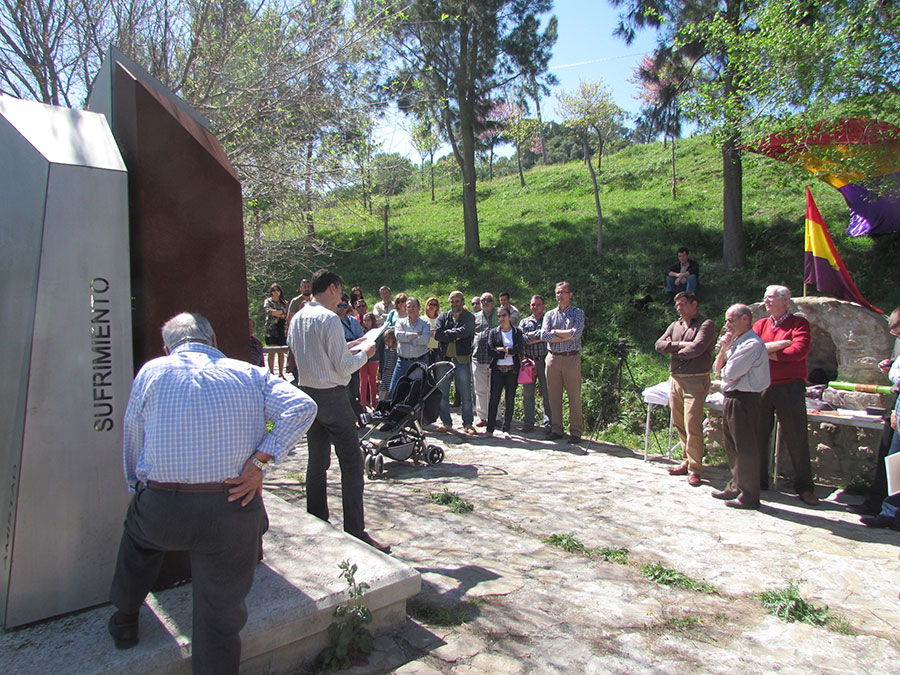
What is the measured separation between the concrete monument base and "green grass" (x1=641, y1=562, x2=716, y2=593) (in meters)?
1.71

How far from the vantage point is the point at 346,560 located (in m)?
3.57

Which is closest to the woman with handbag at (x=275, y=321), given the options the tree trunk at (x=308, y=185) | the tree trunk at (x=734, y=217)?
the tree trunk at (x=308, y=185)

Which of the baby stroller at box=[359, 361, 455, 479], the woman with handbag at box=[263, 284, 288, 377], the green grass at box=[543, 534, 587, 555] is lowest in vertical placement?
the green grass at box=[543, 534, 587, 555]

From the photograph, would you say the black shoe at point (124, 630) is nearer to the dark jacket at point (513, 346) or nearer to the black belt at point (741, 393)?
the black belt at point (741, 393)

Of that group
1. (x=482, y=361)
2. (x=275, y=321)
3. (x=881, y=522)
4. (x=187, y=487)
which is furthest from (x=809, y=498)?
(x=275, y=321)

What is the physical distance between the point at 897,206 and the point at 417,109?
38.7 feet

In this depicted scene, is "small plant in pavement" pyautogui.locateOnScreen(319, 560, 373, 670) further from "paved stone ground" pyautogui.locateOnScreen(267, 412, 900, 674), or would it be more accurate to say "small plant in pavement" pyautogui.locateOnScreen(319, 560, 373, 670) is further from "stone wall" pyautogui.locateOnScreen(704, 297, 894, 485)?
"stone wall" pyautogui.locateOnScreen(704, 297, 894, 485)

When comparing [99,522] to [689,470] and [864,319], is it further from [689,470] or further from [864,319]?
[864,319]

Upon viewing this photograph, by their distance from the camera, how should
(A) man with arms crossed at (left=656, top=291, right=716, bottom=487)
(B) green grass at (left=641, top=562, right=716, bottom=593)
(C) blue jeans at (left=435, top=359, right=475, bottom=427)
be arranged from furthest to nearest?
(C) blue jeans at (left=435, top=359, right=475, bottom=427), (A) man with arms crossed at (left=656, top=291, right=716, bottom=487), (B) green grass at (left=641, top=562, right=716, bottom=593)

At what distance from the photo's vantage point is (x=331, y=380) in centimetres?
430

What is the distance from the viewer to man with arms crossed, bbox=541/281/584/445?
826 centimetres

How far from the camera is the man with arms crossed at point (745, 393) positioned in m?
5.65

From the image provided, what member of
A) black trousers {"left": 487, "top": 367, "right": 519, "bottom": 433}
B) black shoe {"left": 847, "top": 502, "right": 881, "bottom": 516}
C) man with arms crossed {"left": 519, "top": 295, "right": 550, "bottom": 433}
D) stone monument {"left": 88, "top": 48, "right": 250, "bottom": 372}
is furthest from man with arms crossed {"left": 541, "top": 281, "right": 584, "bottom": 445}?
stone monument {"left": 88, "top": 48, "right": 250, "bottom": 372}

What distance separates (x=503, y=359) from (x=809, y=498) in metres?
3.91
